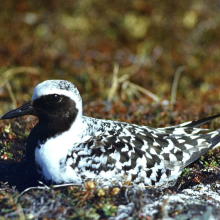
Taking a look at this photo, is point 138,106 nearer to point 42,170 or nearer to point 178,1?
point 42,170

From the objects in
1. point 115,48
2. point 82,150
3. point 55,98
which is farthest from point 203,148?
point 115,48

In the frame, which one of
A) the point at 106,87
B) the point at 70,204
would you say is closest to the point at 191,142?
the point at 70,204

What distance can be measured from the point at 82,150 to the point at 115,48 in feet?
19.6

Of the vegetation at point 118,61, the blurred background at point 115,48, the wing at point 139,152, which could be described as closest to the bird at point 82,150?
the wing at point 139,152

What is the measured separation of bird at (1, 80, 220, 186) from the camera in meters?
3.83

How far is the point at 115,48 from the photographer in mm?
9398

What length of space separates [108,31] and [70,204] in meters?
7.42

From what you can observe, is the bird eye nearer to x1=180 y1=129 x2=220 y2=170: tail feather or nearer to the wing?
the wing

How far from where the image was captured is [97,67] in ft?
28.1

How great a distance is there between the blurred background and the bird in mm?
2761

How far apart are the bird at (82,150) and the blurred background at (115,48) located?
2761mm

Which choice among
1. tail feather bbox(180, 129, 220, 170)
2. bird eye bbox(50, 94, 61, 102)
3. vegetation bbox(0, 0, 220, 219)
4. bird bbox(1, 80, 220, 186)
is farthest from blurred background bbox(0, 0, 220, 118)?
bird eye bbox(50, 94, 61, 102)

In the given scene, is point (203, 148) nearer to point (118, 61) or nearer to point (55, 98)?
point (55, 98)

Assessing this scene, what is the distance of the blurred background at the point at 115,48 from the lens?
Answer: 25.9 feet
